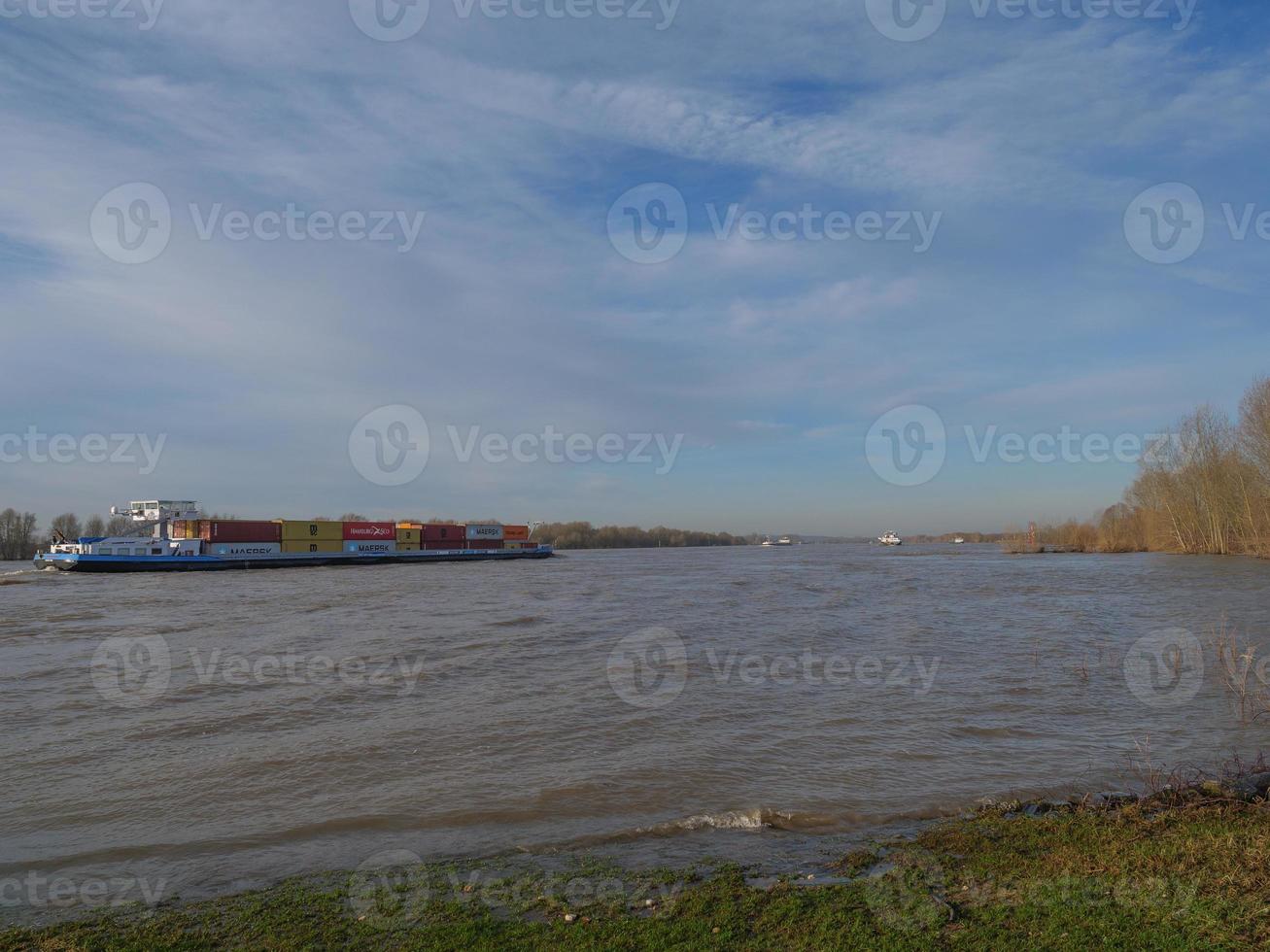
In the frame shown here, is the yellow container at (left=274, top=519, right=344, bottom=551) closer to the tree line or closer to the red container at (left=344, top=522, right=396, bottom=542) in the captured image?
the red container at (left=344, top=522, right=396, bottom=542)

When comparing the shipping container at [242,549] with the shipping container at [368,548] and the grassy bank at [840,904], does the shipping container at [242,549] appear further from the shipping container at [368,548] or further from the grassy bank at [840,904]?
the grassy bank at [840,904]

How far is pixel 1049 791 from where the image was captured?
7297 mm

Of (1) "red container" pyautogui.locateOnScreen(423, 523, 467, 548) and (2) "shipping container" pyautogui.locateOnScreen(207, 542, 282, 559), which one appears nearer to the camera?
(2) "shipping container" pyautogui.locateOnScreen(207, 542, 282, 559)

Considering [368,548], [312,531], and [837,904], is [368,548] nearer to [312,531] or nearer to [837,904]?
[312,531]

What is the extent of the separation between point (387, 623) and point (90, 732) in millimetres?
13051

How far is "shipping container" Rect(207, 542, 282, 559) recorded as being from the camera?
6091 cm

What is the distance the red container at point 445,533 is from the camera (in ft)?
263

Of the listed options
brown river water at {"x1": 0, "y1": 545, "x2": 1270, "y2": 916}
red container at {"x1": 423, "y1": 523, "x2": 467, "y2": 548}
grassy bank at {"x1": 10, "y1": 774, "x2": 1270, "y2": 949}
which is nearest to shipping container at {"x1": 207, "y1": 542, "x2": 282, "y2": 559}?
red container at {"x1": 423, "y1": 523, "x2": 467, "y2": 548}

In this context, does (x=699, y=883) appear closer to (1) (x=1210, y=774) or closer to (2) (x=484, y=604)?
(1) (x=1210, y=774)

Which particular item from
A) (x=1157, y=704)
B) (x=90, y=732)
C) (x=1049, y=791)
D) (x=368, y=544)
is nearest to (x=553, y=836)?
(x=1049, y=791)

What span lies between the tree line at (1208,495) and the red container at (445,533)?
6807cm

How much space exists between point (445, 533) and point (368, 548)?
11.2m

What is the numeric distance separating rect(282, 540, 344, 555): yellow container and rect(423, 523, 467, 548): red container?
10.6 metres

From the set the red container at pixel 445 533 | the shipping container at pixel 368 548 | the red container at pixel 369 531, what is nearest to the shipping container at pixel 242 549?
the shipping container at pixel 368 548
